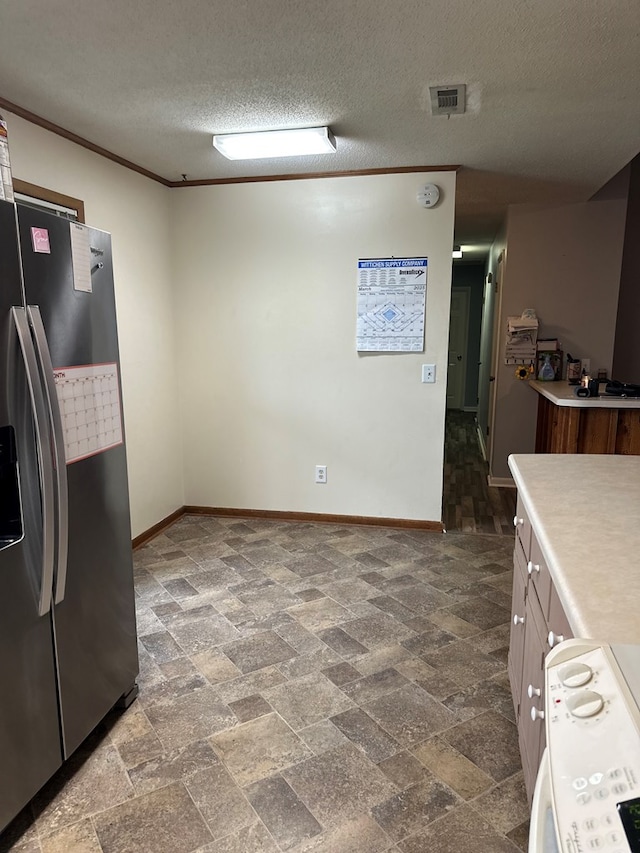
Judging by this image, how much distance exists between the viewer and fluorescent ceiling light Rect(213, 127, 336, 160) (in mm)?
2855

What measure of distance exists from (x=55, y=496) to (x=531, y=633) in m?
1.50

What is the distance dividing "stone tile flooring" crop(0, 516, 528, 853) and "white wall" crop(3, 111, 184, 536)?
0.79m

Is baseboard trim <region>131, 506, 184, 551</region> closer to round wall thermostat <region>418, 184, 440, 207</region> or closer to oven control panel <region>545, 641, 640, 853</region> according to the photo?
round wall thermostat <region>418, 184, 440, 207</region>

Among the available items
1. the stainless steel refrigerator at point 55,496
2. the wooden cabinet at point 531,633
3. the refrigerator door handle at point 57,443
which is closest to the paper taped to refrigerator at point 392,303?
the wooden cabinet at point 531,633

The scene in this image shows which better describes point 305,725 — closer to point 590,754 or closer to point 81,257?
point 590,754

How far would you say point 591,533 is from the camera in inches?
56.3

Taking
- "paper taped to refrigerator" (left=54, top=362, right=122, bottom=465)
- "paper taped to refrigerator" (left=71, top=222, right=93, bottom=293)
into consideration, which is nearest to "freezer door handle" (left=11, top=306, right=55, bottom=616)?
"paper taped to refrigerator" (left=54, top=362, right=122, bottom=465)

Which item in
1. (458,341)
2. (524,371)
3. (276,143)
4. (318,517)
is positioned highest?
(276,143)

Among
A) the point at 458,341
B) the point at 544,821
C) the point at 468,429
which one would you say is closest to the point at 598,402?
the point at 544,821

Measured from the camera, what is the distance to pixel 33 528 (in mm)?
1589

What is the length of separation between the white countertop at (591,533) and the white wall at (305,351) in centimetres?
177

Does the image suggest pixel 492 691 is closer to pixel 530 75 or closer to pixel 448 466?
pixel 530 75

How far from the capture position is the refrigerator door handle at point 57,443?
5.15 ft

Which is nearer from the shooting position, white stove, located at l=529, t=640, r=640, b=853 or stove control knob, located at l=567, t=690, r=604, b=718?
white stove, located at l=529, t=640, r=640, b=853
